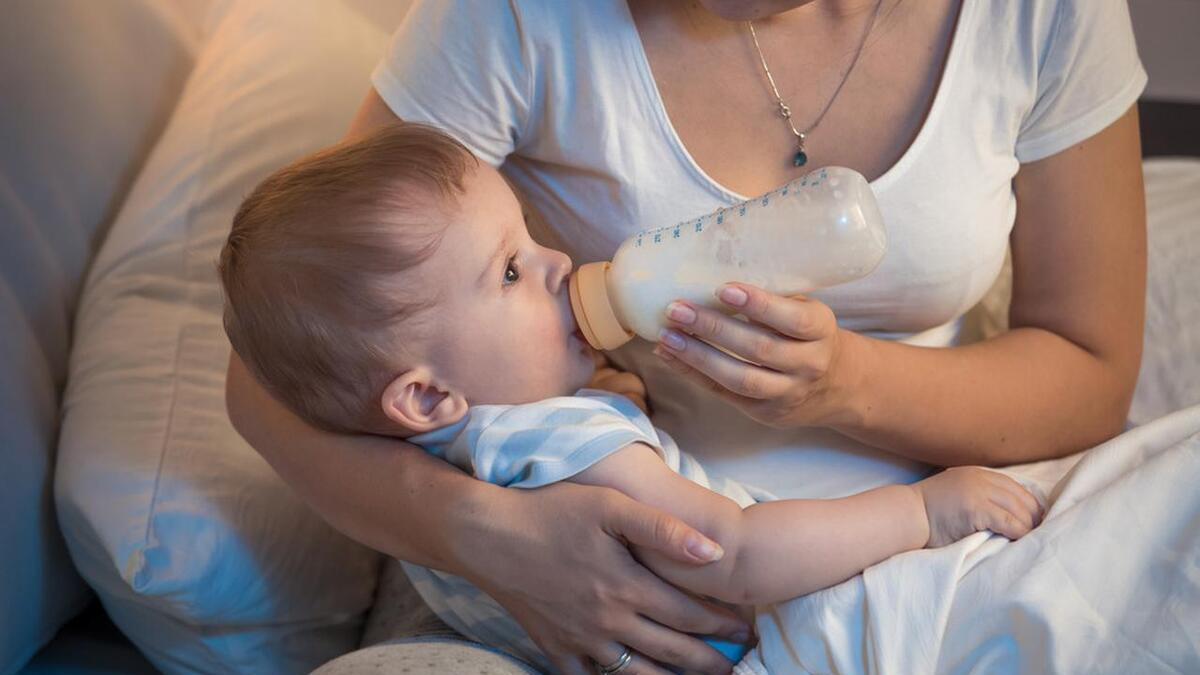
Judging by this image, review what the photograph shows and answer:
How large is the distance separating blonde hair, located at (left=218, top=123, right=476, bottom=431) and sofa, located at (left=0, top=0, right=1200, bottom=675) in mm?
270

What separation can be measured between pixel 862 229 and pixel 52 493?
0.94 meters

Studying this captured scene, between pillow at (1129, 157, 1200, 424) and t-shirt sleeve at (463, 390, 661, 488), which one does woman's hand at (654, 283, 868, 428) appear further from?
pillow at (1129, 157, 1200, 424)

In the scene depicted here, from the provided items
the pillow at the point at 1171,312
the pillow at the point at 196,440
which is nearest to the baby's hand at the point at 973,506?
the pillow at the point at 1171,312

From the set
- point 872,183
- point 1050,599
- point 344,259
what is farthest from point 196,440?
point 1050,599

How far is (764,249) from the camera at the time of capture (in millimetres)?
976

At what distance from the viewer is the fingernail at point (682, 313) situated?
0.96m

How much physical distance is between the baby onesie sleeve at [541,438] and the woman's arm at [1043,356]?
152 mm

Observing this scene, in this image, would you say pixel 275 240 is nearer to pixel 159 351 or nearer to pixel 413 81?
pixel 413 81

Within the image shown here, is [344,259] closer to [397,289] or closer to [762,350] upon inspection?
[397,289]

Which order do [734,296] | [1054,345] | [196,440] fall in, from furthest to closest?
[196,440], [1054,345], [734,296]

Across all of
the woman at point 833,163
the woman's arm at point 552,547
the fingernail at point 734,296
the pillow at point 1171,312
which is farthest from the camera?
the pillow at point 1171,312

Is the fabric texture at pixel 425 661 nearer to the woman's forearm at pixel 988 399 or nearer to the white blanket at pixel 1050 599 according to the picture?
the white blanket at pixel 1050 599

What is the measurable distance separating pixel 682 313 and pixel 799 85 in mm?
360

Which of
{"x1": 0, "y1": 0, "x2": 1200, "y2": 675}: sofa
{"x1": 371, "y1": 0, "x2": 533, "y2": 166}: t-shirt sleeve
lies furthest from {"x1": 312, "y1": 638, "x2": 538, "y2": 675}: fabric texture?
{"x1": 371, "y1": 0, "x2": 533, "y2": 166}: t-shirt sleeve
